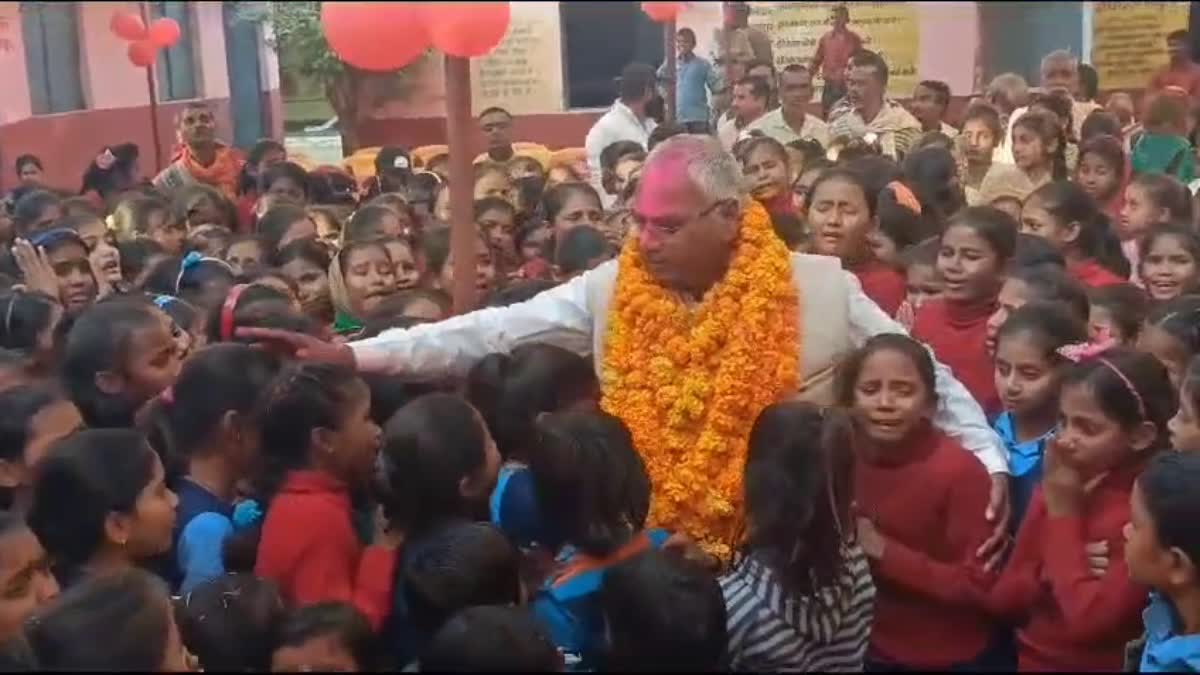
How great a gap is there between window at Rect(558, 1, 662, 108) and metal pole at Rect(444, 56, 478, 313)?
20.2ft

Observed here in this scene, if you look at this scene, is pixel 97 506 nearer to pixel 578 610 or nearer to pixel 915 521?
pixel 578 610

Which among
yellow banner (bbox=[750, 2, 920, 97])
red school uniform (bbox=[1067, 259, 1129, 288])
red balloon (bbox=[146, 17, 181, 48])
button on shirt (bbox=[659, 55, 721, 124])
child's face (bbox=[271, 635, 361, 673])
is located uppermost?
red balloon (bbox=[146, 17, 181, 48])

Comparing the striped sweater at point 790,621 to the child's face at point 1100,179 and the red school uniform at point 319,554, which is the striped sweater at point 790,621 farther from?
the child's face at point 1100,179

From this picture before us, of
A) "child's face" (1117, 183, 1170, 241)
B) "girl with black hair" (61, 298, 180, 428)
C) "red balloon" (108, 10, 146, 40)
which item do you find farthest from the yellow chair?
"girl with black hair" (61, 298, 180, 428)

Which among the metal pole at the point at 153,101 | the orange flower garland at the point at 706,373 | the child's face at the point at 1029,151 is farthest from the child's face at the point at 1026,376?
the metal pole at the point at 153,101

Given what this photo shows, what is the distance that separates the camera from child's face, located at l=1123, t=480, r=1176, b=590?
222 centimetres

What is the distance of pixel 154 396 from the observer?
305cm

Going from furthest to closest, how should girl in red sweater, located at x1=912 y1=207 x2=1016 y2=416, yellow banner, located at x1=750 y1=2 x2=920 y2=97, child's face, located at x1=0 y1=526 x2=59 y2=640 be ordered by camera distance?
yellow banner, located at x1=750 y1=2 x2=920 y2=97, girl in red sweater, located at x1=912 y1=207 x2=1016 y2=416, child's face, located at x1=0 y1=526 x2=59 y2=640

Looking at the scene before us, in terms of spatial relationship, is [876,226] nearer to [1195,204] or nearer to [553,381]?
[1195,204]

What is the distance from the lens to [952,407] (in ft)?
9.20

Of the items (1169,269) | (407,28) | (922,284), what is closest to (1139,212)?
(1169,269)

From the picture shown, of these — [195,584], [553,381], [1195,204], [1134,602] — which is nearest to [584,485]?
[553,381]

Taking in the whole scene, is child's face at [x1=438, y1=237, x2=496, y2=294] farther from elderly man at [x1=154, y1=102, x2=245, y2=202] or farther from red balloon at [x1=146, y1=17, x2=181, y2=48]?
red balloon at [x1=146, y1=17, x2=181, y2=48]

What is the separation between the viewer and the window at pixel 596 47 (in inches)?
345
